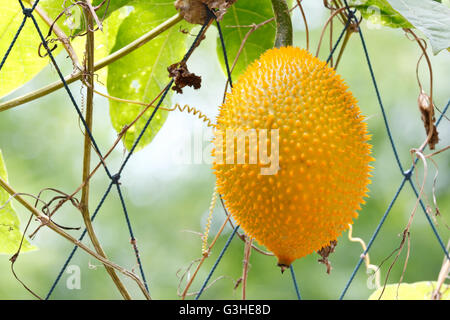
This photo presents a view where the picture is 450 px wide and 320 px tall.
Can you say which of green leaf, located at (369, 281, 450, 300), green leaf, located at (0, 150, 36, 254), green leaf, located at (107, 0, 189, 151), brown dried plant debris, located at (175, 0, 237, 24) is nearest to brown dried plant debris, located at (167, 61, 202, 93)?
brown dried plant debris, located at (175, 0, 237, 24)

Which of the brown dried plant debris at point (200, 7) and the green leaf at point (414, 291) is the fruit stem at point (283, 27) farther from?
the green leaf at point (414, 291)

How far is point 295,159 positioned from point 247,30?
469 mm

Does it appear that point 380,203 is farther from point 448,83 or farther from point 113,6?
point 113,6

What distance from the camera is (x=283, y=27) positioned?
2.53 ft

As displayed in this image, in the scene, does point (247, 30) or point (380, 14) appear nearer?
point (380, 14)

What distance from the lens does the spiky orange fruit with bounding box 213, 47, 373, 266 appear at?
0.60m

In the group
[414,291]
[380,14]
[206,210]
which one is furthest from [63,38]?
[206,210]

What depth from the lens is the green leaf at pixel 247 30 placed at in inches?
38.4

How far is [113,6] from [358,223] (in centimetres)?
246

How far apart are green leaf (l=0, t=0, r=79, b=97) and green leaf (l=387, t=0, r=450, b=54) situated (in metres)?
0.58

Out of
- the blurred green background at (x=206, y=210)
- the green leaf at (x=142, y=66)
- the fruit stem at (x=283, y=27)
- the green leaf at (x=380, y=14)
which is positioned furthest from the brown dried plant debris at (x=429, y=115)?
the blurred green background at (x=206, y=210)

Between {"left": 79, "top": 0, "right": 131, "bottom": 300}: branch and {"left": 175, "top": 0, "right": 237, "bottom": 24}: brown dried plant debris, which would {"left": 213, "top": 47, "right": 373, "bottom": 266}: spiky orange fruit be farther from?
{"left": 79, "top": 0, "right": 131, "bottom": 300}: branch

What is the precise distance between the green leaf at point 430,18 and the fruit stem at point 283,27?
0.51 feet

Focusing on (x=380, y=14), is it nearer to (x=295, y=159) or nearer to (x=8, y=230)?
(x=295, y=159)
